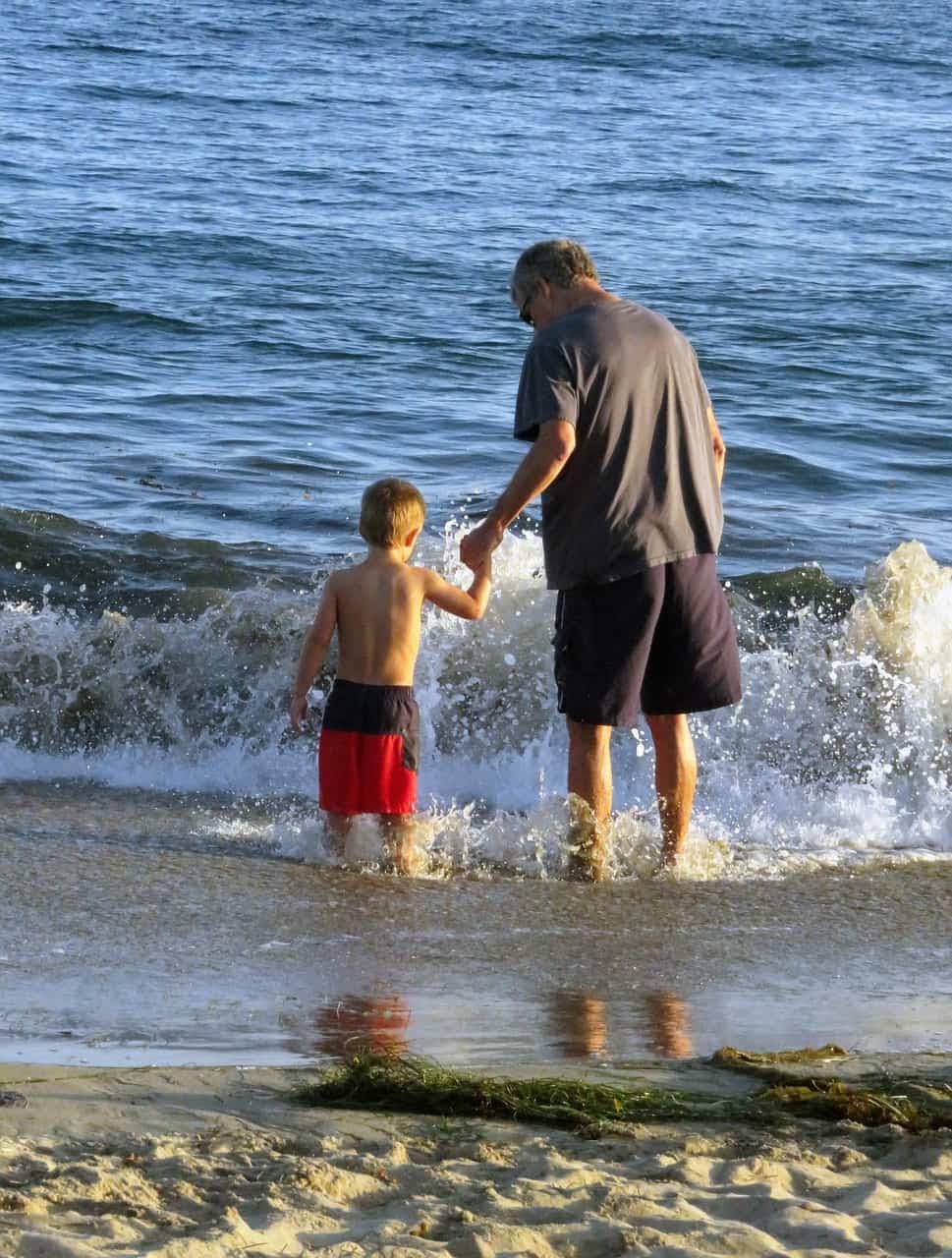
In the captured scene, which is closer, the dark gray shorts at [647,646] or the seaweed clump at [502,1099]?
the seaweed clump at [502,1099]

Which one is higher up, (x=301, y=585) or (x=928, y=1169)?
(x=301, y=585)

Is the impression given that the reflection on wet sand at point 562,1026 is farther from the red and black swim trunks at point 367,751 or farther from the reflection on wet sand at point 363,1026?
the red and black swim trunks at point 367,751

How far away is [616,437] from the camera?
178 inches

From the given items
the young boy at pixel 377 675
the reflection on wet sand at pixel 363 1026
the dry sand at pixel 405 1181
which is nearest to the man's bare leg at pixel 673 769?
the young boy at pixel 377 675

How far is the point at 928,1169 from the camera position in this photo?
284 centimetres

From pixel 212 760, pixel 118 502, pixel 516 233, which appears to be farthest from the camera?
pixel 516 233

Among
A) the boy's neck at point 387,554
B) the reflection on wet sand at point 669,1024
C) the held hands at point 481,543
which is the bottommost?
the reflection on wet sand at point 669,1024

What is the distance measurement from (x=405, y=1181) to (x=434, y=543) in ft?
18.4

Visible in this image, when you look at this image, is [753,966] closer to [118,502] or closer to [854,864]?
[854,864]

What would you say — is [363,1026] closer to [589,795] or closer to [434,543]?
[589,795]

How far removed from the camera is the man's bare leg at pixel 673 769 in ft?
16.3

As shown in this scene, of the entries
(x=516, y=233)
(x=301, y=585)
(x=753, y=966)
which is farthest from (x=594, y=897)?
(x=516, y=233)

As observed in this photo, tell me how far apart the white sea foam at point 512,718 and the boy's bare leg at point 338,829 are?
0.41 m

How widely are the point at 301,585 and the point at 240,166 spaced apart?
11.6m
